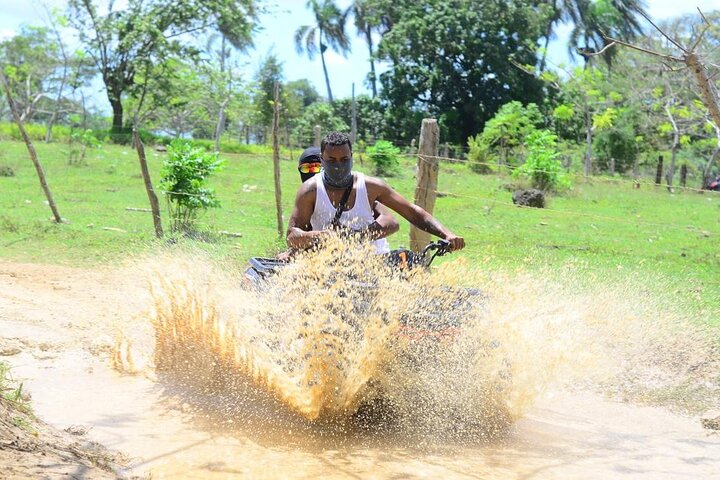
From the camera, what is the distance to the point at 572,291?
6.82 meters

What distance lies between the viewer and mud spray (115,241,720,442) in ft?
15.1

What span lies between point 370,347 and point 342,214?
1.02 metres

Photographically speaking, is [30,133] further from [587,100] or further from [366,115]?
[587,100]

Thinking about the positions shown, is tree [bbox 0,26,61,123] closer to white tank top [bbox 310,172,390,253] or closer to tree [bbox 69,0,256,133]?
tree [bbox 69,0,256,133]

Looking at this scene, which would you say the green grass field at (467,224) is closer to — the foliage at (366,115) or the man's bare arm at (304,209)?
the man's bare arm at (304,209)

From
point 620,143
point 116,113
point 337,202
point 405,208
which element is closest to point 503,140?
point 620,143

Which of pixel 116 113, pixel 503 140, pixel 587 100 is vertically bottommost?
pixel 503 140

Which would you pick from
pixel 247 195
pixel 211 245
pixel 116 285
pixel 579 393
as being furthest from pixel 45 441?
pixel 247 195

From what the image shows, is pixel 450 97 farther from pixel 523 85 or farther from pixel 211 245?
pixel 211 245

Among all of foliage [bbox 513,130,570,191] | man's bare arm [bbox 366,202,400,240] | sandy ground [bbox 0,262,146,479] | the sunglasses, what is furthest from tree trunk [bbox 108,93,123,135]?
man's bare arm [bbox 366,202,400,240]

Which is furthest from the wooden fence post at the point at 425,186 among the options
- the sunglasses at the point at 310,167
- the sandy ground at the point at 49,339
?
the sandy ground at the point at 49,339

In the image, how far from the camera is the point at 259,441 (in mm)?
4859

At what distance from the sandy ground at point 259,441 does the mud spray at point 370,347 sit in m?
0.15

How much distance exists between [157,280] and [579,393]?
10.8 ft
